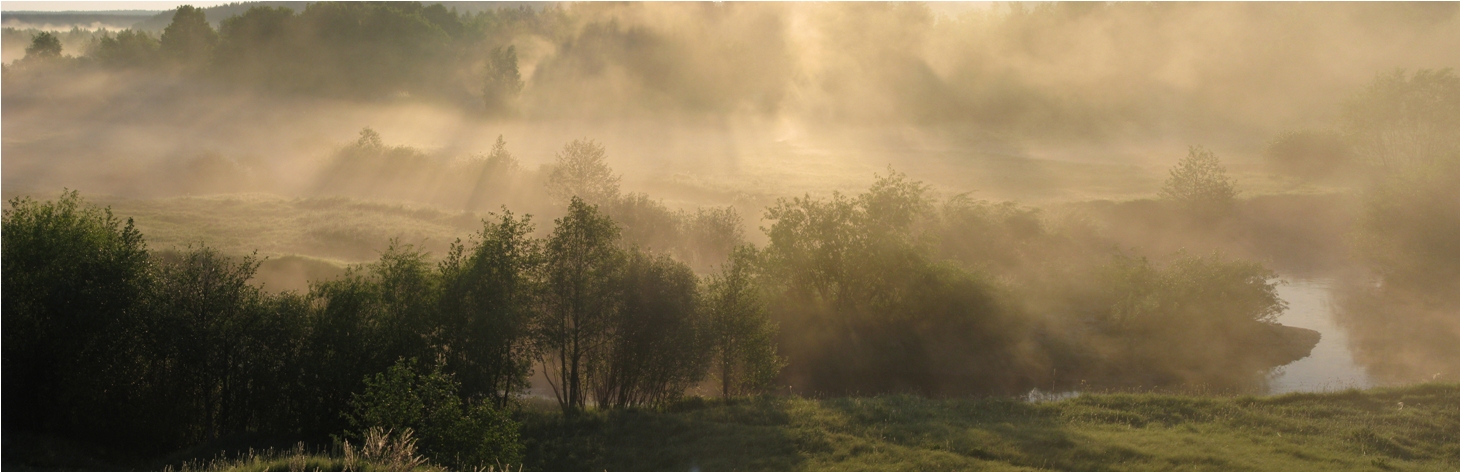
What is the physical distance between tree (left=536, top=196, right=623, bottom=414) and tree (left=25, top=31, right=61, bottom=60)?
155564 millimetres

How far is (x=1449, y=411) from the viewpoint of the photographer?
30984 mm

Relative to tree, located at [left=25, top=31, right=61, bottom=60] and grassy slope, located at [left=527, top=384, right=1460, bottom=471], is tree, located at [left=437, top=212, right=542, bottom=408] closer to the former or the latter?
grassy slope, located at [left=527, top=384, right=1460, bottom=471]

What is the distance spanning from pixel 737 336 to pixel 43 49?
163 meters

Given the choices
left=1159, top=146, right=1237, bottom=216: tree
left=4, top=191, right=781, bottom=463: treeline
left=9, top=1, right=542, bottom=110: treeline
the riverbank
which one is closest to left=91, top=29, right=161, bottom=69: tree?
left=9, top=1, right=542, bottom=110: treeline

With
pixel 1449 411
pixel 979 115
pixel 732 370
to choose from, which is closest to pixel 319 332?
pixel 732 370

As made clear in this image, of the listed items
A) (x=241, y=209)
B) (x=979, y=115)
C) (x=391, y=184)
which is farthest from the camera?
(x=979, y=115)

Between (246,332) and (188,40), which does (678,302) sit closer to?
(246,332)

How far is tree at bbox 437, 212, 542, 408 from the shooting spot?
3164 centimetres

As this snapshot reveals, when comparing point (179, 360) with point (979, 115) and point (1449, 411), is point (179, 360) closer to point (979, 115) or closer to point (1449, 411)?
point (1449, 411)

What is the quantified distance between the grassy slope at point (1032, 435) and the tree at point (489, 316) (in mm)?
2541

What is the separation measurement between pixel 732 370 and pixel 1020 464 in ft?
61.5

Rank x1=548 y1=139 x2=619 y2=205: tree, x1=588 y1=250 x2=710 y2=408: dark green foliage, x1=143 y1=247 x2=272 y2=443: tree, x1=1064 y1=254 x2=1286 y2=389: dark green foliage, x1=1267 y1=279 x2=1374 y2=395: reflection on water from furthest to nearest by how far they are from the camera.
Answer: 1. x1=548 y1=139 x2=619 y2=205: tree
2. x1=1064 y1=254 x2=1286 y2=389: dark green foliage
3. x1=1267 y1=279 x2=1374 y2=395: reflection on water
4. x1=588 y1=250 x2=710 y2=408: dark green foliage
5. x1=143 y1=247 x2=272 y2=443: tree

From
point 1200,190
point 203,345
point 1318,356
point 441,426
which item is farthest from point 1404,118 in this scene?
point 203,345

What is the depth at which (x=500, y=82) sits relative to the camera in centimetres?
14412
